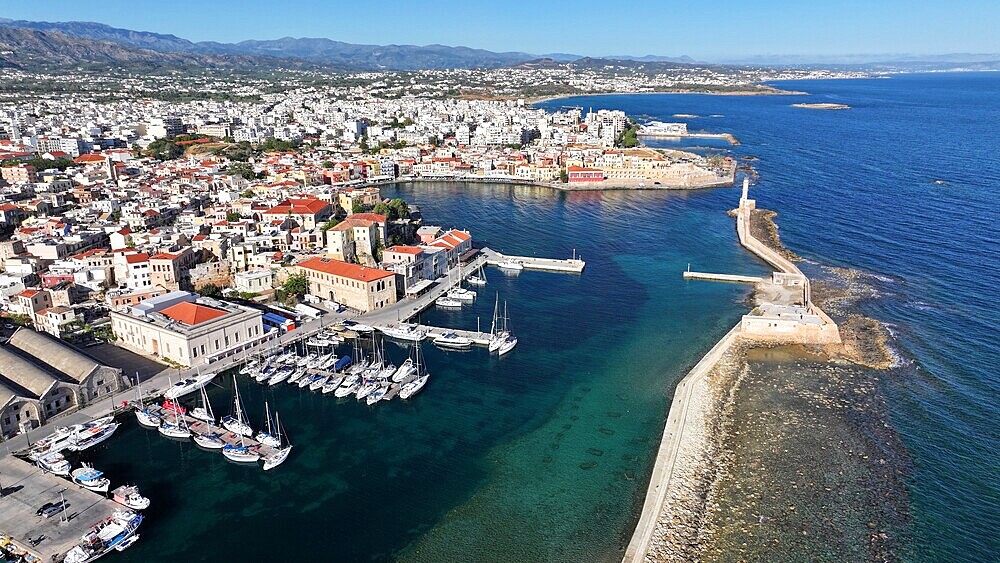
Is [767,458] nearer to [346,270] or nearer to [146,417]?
[146,417]

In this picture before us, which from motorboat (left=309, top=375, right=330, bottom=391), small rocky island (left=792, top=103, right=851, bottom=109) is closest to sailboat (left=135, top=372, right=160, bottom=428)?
motorboat (left=309, top=375, right=330, bottom=391)

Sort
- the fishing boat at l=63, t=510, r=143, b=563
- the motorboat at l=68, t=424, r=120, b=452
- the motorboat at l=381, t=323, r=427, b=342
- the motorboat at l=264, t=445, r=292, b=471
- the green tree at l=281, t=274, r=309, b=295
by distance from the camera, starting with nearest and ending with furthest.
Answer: the fishing boat at l=63, t=510, r=143, b=563, the motorboat at l=264, t=445, r=292, b=471, the motorboat at l=68, t=424, r=120, b=452, the motorboat at l=381, t=323, r=427, b=342, the green tree at l=281, t=274, r=309, b=295

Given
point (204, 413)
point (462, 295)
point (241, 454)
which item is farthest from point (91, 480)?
point (462, 295)

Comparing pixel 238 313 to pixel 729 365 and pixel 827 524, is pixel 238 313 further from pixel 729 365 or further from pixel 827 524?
pixel 827 524

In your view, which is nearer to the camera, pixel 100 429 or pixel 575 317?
pixel 100 429

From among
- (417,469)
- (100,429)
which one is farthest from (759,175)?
(100,429)

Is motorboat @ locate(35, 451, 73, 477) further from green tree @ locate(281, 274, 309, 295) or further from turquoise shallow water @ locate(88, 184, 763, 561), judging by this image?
green tree @ locate(281, 274, 309, 295)
